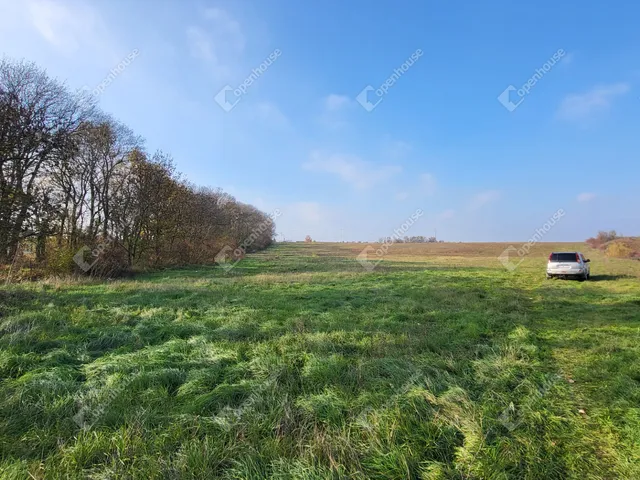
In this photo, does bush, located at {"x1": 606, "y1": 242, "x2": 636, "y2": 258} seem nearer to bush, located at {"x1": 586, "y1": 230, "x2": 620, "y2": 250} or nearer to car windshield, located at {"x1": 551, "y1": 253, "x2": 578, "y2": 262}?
bush, located at {"x1": 586, "y1": 230, "x2": 620, "y2": 250}

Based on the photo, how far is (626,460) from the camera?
106 inches

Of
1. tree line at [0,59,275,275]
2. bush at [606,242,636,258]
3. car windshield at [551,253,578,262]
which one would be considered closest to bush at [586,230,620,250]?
bush at [606,242,636,258]

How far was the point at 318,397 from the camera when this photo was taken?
11.9 feet

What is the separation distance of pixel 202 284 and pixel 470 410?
1329 cm

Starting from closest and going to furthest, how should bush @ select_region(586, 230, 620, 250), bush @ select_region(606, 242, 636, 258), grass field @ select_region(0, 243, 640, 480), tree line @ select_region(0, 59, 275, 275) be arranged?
1. grass field @ select_region(0, 243, 640, 480)
2. tree line @ select_region(0, 59, 275, 275)
3. bush @ select_region(606, 242, 636, 258)
4. bush @ select_region(586, 230, 620, 250)

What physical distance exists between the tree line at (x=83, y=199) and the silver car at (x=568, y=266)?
83.5 ft

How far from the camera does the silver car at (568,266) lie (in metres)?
16.6

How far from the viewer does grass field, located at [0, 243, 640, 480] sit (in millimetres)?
2672

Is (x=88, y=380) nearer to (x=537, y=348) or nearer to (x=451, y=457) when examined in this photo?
(x=451, y=457)

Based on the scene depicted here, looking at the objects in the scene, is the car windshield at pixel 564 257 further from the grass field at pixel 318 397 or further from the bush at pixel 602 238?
the bush at pixel 602 238

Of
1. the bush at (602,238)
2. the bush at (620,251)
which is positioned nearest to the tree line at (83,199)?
the bush at (620,251)

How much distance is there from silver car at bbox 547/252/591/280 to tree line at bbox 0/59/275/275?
2546cm

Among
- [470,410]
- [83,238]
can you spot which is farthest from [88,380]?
[83,238]

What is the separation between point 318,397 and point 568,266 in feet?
62.4
